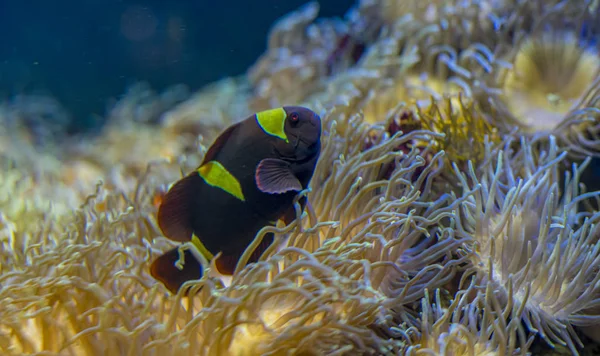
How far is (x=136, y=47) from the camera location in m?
6.93

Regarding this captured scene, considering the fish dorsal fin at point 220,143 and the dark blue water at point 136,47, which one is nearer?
the fish dorsal fin at point 220,143

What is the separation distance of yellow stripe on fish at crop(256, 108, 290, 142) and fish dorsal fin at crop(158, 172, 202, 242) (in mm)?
241

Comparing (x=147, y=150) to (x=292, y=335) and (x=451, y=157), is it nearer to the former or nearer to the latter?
(x=451, y=157)

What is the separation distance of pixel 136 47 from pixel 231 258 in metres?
6.32

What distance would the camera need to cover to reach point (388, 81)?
2893mm

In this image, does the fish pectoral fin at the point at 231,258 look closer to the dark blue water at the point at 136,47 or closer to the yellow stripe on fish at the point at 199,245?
the yellow stripe on fish at the point at 199,245

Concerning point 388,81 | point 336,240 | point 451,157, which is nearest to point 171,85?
point 388,81

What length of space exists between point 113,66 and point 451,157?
249 inches

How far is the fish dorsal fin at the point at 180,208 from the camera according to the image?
138cm

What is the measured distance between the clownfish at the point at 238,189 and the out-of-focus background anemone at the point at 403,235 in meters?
0.08

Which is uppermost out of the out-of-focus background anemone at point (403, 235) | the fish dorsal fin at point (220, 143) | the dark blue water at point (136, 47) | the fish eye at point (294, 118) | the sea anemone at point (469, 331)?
the dark blue water at point (136, 47)

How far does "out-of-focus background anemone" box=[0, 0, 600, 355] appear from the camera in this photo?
1240 millimetres

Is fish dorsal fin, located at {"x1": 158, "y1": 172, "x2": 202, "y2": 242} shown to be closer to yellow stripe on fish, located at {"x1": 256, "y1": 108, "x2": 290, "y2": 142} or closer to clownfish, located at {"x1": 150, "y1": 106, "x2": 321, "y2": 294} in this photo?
clownfish, located at {"x1": 150, "y1": 106, "x2": 321, "y2": 294}

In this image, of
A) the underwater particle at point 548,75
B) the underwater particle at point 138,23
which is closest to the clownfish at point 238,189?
the underwater particle at point 548,75
